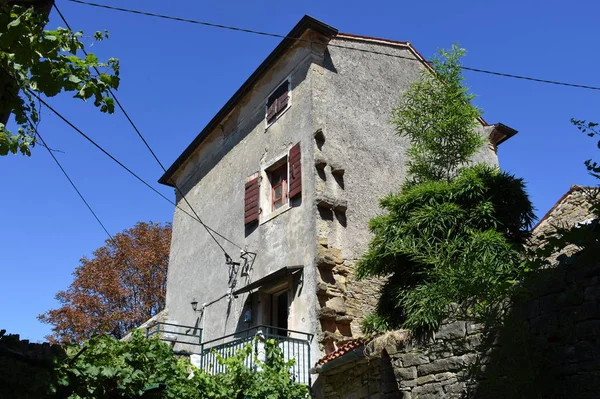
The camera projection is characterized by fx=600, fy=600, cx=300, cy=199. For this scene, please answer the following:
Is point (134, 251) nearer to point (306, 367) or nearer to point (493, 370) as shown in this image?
point (306, 367)

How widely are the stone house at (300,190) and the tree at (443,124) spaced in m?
1.67

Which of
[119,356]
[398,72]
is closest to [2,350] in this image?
[119,356]

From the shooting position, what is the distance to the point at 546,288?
227 inches

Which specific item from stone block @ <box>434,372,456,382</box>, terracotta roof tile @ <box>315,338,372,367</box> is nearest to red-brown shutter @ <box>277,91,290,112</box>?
terracotta roof tile @ <box>315,338,372,367</box>

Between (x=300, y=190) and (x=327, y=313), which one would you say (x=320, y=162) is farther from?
(x=327, y=313)

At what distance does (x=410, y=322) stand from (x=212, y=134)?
9263mm

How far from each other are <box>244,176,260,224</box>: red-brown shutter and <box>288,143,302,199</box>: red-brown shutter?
3.72 ft

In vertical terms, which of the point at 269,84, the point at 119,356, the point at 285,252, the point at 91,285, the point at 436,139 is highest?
the point at 269,84

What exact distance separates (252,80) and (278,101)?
1186 mm

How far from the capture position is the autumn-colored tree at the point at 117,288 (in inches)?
843

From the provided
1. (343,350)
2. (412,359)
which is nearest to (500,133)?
(343,350)

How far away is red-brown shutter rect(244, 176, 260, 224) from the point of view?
12422 mm

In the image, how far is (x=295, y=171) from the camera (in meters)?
11.6

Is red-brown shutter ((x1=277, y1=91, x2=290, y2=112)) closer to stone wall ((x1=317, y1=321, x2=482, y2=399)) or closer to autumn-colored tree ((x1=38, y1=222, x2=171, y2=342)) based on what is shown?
stone wall ((x1=317, y1=321, x2=482, y2=399))
